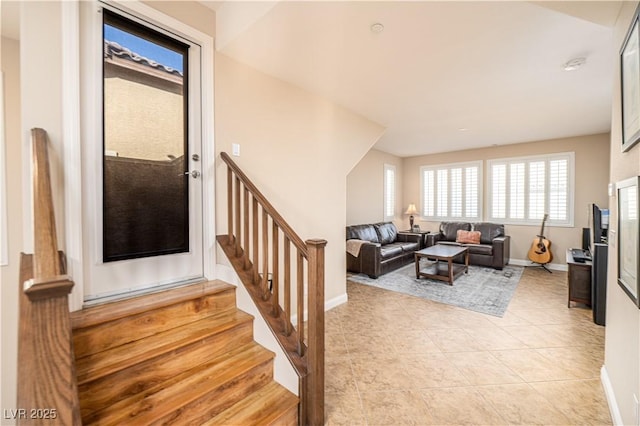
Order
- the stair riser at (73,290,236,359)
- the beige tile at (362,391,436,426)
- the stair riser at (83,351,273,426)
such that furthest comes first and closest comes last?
the beige tile at (362,391,436,426) → the stair riser at (73,290,236,359) → the stair riser at (83,351,273,426)

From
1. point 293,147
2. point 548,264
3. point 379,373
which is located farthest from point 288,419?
point 548,264

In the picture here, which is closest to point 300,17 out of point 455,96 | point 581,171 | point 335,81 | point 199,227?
point 335,81

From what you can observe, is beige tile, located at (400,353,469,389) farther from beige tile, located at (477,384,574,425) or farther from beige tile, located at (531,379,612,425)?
beige tile, located at (531,379,612,425)

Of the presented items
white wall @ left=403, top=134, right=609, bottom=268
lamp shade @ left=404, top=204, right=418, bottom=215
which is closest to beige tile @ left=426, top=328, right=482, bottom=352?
white wall @ left=403, top=134, right=609, bottom=268

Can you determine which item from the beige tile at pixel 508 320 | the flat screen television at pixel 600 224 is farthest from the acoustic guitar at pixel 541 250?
the beige tile at pixel 508 320

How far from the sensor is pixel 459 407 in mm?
1766

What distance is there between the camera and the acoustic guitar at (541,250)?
534 cm

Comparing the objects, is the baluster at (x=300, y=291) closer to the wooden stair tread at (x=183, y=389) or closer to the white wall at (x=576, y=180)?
the wooden stair tread at (x=183, y=389)

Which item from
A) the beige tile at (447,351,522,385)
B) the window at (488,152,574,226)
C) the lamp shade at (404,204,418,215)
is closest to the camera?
the beige tile at (447,351,522,385)

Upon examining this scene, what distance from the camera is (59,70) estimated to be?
1.59 m

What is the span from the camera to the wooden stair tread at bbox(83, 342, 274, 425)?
1263mm

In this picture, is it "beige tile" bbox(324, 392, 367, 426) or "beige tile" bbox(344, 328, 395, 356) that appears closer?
"beige tile" bbox(324, 392, 367, 426)

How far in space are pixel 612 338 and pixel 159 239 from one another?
10.6 ft

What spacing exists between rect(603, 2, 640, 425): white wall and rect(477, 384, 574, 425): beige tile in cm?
31
